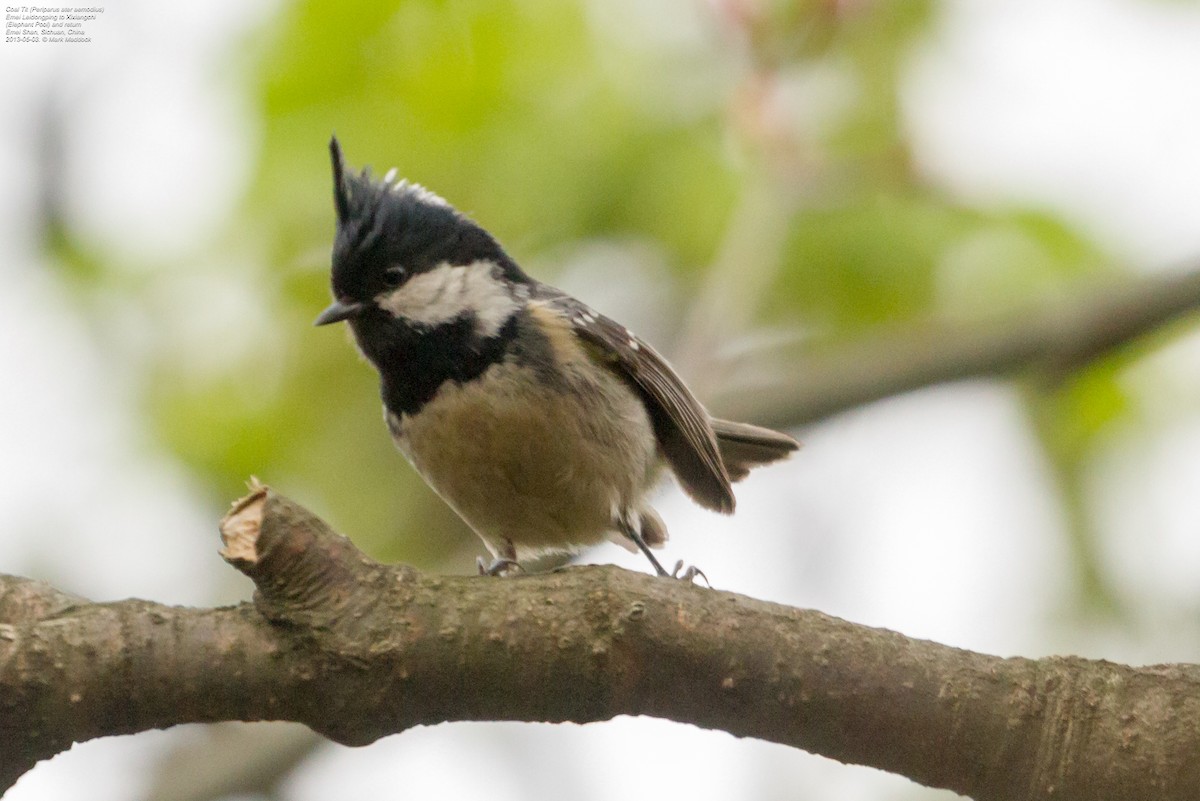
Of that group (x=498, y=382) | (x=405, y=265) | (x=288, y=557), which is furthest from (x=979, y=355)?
(x=288, y=557)

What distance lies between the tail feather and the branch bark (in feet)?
5.58

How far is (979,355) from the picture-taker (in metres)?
3.86

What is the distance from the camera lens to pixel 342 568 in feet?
7.45

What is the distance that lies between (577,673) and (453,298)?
1.84 m

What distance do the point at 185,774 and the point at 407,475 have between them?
1.63 m

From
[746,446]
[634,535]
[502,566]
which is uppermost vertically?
[746,446]

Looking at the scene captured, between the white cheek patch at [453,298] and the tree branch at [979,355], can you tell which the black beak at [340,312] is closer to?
the white cheek patch at [453,298]

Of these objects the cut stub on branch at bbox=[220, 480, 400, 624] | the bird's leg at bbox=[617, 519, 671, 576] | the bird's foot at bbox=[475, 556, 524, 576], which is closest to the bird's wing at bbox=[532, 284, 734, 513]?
the bird's leg at bbox=[617, 519, 671, 576]

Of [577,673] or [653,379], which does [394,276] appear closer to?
[653,379]

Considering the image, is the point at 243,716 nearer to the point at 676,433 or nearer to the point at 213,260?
the point at 676,433

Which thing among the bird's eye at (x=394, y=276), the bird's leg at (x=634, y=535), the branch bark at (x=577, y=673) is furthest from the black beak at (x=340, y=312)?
the branch bark at (x=577, y=673)

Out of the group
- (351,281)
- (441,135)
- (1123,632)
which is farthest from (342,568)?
(1123,632)

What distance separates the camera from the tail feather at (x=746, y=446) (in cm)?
416

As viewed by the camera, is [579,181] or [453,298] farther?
[579,181]
